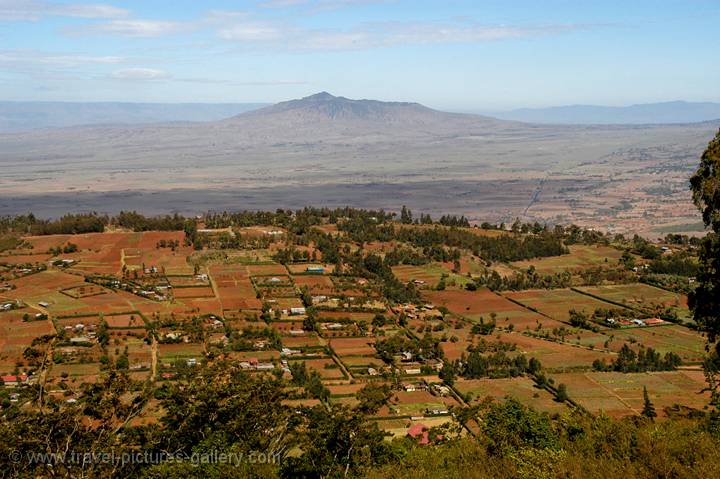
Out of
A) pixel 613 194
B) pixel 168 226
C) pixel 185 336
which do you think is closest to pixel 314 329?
pixel 185 336

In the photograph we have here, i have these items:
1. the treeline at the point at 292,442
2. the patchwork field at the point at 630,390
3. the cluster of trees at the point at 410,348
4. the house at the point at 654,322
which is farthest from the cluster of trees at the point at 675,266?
the treeline at the point at 292,442

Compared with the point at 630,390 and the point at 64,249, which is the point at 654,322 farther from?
the point at 64,249

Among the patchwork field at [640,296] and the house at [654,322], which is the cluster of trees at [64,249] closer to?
the patchwork field at [640,296]

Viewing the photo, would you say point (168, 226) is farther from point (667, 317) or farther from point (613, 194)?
point (613, 194)

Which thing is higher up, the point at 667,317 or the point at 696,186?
the point at 696,186

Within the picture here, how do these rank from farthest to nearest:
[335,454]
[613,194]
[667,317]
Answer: [613,194] < [667,317] < [335,454]

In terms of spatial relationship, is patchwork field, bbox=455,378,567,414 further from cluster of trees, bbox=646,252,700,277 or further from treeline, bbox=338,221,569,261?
treeline, bbox=338,221,569,261

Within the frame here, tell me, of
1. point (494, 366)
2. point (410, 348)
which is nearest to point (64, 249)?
point (410, 348)
